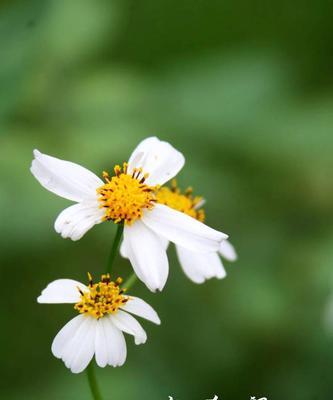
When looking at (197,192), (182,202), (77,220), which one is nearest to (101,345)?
(77,220)

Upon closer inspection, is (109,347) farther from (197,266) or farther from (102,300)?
(197,266)

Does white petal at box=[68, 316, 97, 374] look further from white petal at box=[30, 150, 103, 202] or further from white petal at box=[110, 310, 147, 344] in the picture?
white petal at box=[30, 150, 103, 202]

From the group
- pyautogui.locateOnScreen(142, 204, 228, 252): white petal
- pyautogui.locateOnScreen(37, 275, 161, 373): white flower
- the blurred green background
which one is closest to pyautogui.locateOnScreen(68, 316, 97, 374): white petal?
pyautogui.locateOnScreen(37, 275, 161, 373): white flower

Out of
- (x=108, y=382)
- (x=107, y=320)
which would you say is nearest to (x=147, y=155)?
(x=107, y=320)

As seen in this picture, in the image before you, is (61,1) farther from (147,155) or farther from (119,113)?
(147,155)

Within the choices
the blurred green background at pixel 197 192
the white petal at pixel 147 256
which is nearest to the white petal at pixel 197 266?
the white petal at pixel 147 256

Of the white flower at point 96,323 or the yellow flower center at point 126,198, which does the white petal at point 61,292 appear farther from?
the yellow flower center at point 126,198

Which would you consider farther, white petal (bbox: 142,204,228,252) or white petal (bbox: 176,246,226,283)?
white petal (bbox: 176,246,226,283)
